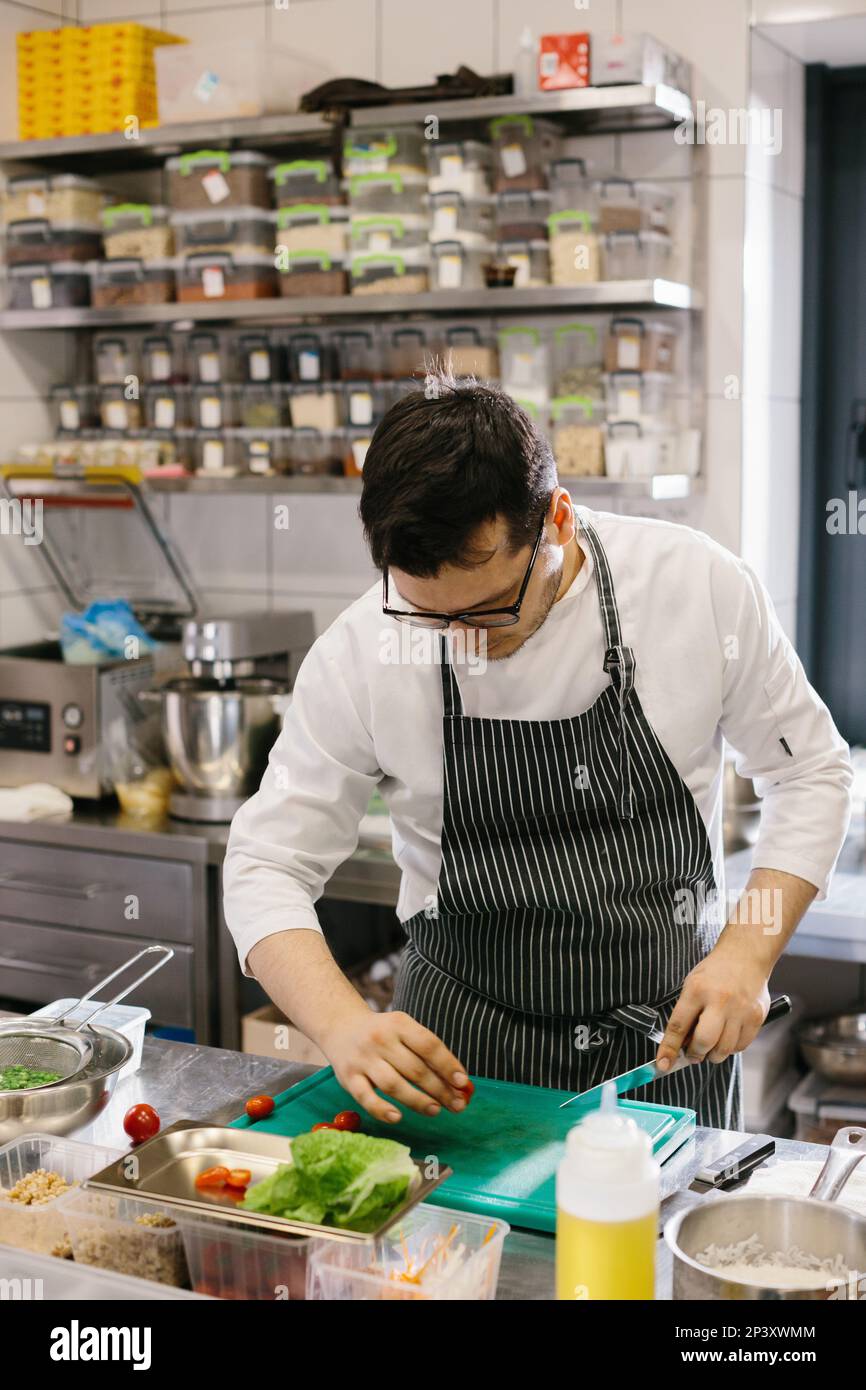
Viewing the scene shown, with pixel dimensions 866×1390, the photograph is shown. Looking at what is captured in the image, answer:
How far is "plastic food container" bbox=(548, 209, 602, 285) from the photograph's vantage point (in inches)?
118

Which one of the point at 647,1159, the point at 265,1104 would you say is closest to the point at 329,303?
the point at 265,1104

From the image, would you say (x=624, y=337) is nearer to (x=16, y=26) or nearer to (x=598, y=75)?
(x=598, y=75)

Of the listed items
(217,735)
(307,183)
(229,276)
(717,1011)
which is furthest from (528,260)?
(717,1011)

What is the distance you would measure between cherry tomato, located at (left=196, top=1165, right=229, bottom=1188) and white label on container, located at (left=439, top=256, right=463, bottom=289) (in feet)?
7.29

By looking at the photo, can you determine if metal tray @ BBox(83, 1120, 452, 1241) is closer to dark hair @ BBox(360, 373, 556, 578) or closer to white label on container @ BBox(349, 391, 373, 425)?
dark hair @ BBox(360, 373, 556, 578)

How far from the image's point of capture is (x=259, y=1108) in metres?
1.55

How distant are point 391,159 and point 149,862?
1582mm

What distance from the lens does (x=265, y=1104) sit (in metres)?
1.56

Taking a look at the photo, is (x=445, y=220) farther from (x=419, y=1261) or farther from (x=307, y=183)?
(x=419, y=1261)

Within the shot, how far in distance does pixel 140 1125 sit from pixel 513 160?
87.2 inches

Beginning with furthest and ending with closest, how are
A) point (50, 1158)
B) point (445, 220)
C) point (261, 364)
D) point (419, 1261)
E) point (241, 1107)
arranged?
1. point (261, 364)
2. point (445, 220)
3. point (241, 1107)
4. point (50, 1158)
5. point (419, 1261)

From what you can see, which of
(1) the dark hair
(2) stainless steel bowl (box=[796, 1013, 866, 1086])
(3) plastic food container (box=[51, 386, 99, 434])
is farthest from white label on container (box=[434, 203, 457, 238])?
(2) stainless steel bowl (box=[796, 1013, 866, 1086])

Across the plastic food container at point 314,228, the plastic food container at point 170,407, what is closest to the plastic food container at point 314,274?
the plastic food container at point 314,228
